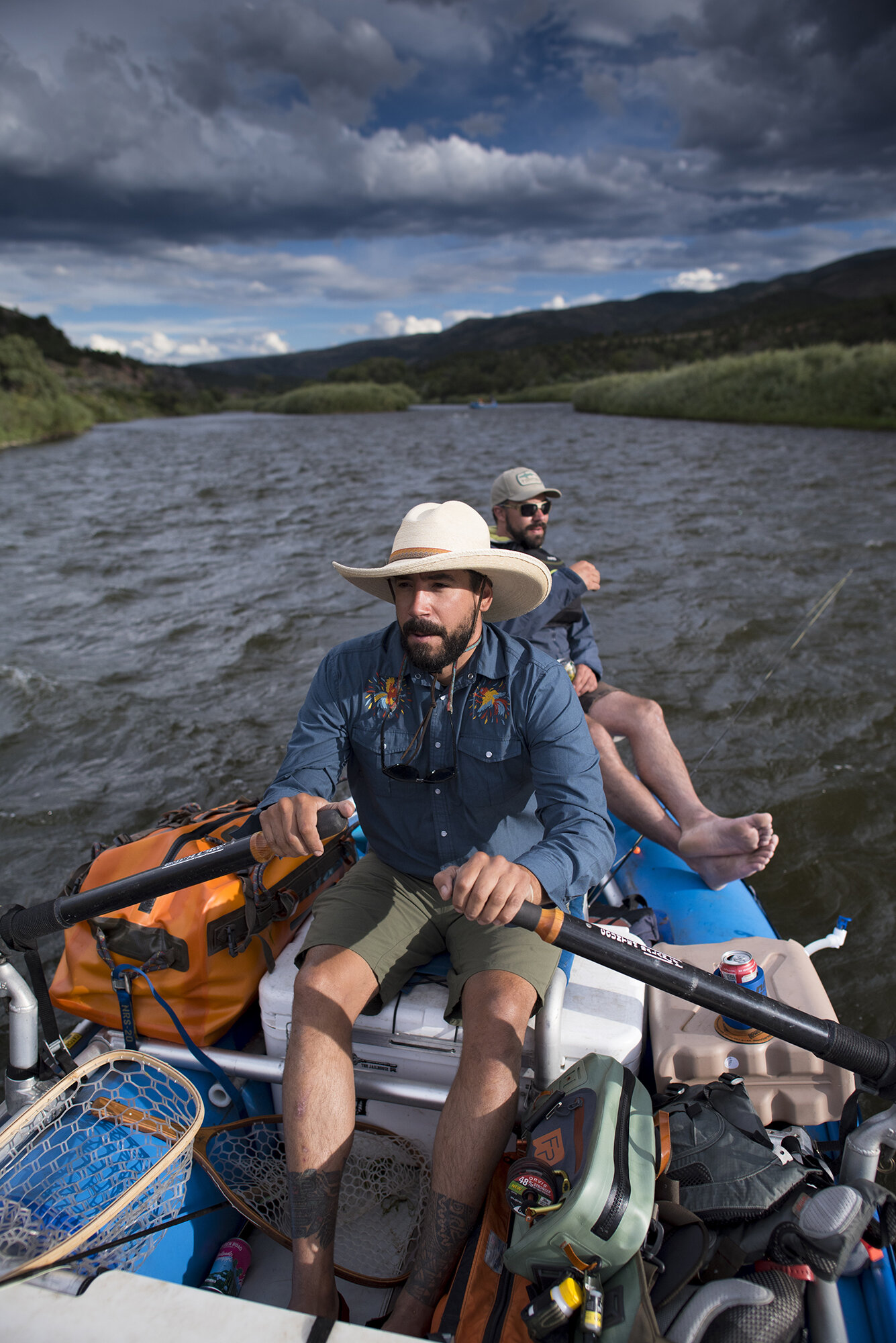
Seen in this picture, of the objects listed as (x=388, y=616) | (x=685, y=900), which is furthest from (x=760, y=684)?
(x=388, y=616)

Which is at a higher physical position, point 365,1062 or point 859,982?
point 365,1062

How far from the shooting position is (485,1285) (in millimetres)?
1681

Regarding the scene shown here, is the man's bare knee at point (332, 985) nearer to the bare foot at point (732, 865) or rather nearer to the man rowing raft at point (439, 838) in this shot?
the man rowing raft at point (439, 838)

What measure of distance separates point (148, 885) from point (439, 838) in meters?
0.83

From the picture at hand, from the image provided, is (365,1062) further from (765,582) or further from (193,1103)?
(765,582)

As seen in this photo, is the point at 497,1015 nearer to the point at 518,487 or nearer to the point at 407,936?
the point at 407,936

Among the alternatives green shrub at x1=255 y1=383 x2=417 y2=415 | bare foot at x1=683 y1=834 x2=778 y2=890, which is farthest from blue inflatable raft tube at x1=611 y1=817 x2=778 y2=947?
green shrub at x1=255 y1=383 x2=417 y2=415

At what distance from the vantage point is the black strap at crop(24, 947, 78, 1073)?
2.15 meters

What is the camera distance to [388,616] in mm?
9305

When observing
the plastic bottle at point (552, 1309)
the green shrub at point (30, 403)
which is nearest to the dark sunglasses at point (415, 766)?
the plastic bottle at point (552, 1309)

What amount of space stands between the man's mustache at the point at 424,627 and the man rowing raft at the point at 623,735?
2.66ft

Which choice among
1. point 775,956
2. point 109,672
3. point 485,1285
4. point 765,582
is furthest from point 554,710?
point 765,582

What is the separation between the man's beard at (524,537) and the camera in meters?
4.45

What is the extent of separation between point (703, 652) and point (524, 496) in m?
3.96
